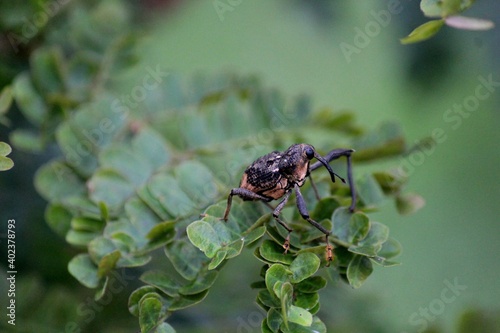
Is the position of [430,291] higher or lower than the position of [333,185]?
lower

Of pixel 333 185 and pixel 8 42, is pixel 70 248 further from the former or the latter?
pixel 333 185

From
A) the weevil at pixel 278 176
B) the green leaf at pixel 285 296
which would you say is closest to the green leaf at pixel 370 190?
the weevil at pixel 278 176

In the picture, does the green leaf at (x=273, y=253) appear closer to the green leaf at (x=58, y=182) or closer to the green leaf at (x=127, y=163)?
the green leaf at (x=127, y=163)

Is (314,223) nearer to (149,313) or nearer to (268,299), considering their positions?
(268,299)

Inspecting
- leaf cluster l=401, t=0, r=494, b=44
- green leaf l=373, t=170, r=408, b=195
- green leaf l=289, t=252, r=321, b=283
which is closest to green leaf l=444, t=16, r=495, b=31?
leaf cluster l=401, t=0, r=494, b=44

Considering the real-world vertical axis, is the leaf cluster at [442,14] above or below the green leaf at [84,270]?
above

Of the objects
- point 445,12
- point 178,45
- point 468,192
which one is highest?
point 445,12

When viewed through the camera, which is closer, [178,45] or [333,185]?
[333,185]

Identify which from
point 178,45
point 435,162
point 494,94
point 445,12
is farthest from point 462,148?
point 445,12
